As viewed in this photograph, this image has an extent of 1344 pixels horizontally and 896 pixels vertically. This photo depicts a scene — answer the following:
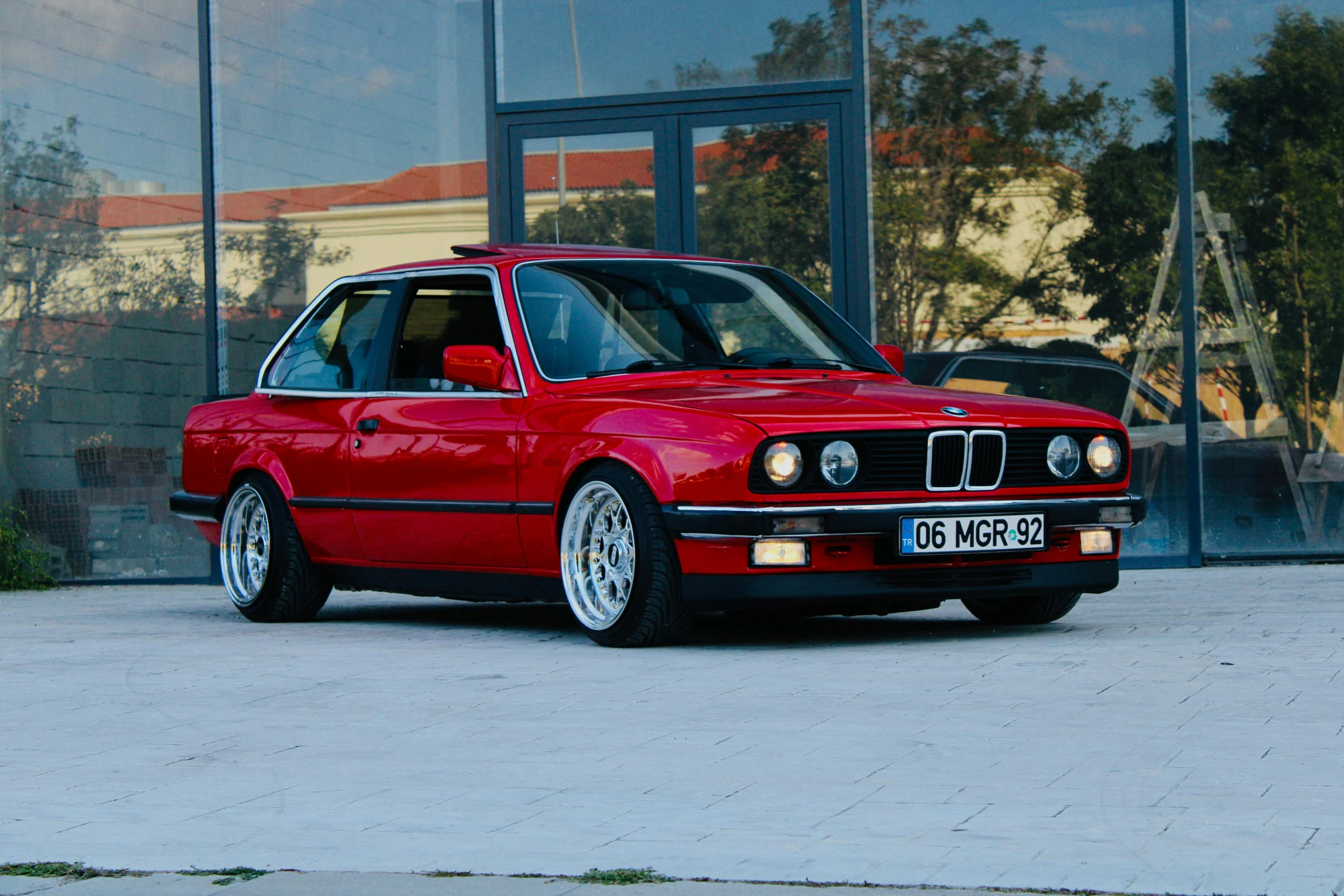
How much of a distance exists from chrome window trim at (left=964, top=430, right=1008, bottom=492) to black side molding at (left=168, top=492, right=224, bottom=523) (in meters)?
Answer: 3.90

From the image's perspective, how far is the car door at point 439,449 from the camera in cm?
788

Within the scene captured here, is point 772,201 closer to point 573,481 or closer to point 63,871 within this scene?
point 573,481

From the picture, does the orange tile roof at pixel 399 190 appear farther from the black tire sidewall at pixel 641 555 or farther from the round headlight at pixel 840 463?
the round headlight at pixel 840 463

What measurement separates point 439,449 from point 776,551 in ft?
6.08

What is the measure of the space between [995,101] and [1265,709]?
698 cm

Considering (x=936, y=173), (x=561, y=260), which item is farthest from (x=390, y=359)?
(x=936, y=173)

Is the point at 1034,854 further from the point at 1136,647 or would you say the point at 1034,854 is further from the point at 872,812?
the point at 1136,647

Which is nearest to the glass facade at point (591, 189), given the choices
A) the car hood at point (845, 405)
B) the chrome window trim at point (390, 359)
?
the chrome window trim at point (390, 359)

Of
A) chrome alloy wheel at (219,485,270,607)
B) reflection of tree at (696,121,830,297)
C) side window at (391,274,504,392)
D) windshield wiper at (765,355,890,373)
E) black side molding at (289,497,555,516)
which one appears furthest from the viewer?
reflection of tree at (696,121,830,297)

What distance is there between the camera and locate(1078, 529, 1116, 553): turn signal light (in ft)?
24.5

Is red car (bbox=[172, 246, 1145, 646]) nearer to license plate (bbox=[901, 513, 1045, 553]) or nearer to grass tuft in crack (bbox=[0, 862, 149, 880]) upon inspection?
license plate (bbox=[901, 513, 1045, 553])

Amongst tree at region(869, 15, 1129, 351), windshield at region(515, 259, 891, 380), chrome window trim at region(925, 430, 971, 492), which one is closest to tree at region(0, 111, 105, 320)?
tree at region(869, 15, 1129, 351)

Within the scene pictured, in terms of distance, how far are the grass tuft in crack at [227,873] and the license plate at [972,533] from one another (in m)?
3.61

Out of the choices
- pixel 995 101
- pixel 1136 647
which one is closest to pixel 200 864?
pixel 1136 647
